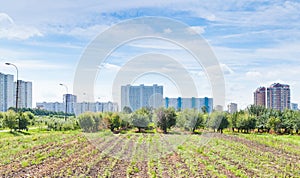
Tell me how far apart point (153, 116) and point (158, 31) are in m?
30.1

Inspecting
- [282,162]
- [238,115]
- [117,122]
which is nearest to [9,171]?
[282,162]

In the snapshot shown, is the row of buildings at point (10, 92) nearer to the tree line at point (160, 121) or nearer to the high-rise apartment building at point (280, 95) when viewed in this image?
the tree line at point (160, 121)

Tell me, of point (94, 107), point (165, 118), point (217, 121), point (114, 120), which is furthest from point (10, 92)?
point (217, 121)

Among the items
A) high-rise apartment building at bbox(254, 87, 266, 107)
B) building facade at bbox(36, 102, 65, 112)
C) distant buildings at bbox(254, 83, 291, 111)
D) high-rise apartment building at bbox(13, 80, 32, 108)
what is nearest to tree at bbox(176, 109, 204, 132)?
distant buildings at bbox(254, 83, 291, 111)

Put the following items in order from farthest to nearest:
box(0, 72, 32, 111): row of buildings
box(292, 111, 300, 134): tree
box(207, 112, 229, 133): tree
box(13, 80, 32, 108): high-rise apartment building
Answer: box(13, 80, 32, 108): high-rise apartment building < box(0, 72, 32, 111): row of buildings < box(292, 111, 300, 134): tree < box(207, 112, 229, 133): tree

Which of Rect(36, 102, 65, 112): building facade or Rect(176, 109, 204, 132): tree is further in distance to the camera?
Rect(36, 102, 65, 112): building facade

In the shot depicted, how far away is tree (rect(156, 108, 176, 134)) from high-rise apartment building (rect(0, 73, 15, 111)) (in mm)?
69496

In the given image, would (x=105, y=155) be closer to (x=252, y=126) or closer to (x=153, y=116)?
(x=153, y=116)

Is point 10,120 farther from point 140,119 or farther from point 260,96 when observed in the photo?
point 260,96

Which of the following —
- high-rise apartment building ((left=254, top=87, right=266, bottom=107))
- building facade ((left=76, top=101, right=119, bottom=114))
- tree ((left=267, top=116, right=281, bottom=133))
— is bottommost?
tree ((left=267, top=116, right=281, bottom=133))

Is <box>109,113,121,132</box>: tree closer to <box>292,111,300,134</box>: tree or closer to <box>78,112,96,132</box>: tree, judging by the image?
<box>78,112,96,132</box>: tree

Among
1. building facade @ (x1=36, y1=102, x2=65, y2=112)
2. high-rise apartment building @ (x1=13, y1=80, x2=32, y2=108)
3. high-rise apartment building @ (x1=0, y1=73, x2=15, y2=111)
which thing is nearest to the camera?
high-rise apartment building @ (x1=0, y1=73, x2=15, y2=111)

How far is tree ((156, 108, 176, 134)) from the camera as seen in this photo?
42.5m

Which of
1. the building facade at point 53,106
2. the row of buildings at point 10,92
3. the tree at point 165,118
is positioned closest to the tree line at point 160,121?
the tree at point 165,118
